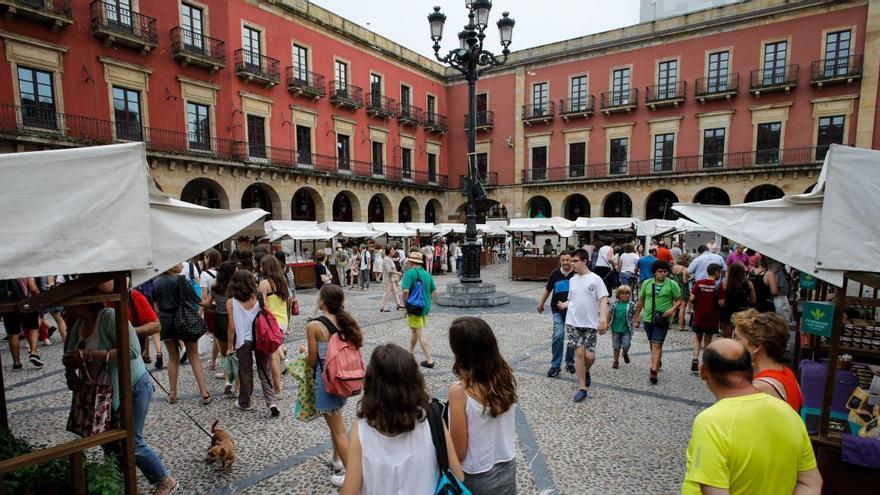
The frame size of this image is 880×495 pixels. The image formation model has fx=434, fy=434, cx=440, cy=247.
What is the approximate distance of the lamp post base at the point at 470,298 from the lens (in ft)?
34.0

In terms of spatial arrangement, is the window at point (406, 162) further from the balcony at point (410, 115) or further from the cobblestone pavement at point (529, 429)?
the cobblestone pavement at point (529, 429)

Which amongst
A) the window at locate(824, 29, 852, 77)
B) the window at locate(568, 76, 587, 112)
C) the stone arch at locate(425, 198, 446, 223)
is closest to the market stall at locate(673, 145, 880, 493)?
the window at locate(824, 29, 852, 77)

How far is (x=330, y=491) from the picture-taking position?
309 cm

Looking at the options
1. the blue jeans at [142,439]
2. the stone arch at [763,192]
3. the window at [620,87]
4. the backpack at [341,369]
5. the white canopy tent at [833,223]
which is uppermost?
the window at [620,87]

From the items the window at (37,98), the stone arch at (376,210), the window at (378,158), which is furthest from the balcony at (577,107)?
the window at (37,98)

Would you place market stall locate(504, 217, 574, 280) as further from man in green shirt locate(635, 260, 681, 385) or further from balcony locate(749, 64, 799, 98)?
balcony locate(749, 64, 799, 98)

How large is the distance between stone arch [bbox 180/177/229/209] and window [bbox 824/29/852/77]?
2764cm

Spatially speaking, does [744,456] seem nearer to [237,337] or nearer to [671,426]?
[671,426]

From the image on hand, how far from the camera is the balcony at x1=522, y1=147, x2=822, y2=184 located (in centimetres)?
2084

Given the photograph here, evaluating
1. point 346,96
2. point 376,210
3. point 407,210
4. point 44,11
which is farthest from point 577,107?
point 44,11

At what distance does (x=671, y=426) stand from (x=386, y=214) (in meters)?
23.3

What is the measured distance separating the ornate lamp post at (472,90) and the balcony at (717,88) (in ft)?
56.2

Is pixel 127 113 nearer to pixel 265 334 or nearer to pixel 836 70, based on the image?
pixel 265 334

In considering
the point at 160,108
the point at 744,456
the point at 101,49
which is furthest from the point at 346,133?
the point at 744,456
